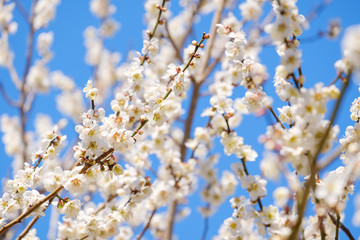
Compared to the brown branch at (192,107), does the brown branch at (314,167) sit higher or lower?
lower

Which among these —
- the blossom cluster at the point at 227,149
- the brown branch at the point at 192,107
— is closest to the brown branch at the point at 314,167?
the blossom cluster at the point at 227,149

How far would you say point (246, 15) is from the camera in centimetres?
452

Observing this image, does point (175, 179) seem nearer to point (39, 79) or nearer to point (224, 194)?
point (224, 194)

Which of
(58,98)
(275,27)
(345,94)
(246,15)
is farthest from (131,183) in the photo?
(58,98)

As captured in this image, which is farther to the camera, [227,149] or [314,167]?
[227,149]

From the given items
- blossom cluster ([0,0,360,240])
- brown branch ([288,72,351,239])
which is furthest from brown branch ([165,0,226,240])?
brown branch ([288,72,351,239])

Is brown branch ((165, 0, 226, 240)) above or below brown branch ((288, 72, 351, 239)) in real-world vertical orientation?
above

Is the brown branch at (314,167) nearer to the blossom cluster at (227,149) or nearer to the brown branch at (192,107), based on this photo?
the blossom cluster at (227,149)

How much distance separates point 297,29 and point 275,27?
283 mm

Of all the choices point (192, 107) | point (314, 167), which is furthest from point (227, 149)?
point (192, 107)

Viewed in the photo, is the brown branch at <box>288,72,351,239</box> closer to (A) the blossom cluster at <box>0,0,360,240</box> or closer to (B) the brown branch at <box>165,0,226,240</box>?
(A) the blossom cluster at <box>0,0,360,240</box>

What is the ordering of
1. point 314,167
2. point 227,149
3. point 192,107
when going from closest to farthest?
1. point 314,167
2. point 227,149
3. point 192,107

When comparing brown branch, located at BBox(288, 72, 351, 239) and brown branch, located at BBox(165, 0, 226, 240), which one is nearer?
brown branch, located at BBox(288, 72, 351, 239)

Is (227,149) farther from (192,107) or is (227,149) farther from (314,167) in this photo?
(192,107)
